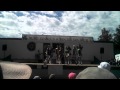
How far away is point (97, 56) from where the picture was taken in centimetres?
2775

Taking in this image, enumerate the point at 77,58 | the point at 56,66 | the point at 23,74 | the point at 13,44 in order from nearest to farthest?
1. the point at 23,74
2. the point at 56,66
3. the point at 77,58
4. the point at 13,44

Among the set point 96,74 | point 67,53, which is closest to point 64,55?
point 67,53

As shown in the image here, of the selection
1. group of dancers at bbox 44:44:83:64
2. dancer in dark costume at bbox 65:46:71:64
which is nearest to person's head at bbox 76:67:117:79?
group of dancers at bbox 44:44:83:64

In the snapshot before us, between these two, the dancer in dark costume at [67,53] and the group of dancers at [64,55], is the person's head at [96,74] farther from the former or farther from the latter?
the dancer in dark costume at [67,53]

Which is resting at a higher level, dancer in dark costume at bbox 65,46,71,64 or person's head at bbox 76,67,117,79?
person's head at bbox 76,67,117,79

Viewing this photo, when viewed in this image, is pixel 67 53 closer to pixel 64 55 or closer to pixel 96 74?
pixel 64 55

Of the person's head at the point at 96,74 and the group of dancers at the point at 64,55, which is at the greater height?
the person's head at the point at 96,74

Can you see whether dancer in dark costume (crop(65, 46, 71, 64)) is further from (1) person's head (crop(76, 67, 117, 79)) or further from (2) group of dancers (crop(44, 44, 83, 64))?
(1) person's head (crop(76, 67, 117, 79))

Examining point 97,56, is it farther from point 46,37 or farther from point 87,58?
point 46,37

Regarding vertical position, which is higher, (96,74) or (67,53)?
(96,74)

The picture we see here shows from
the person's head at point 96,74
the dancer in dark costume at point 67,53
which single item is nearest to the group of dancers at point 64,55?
the dancer in dark costume at point 67,53

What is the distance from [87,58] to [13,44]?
26.4 feet
